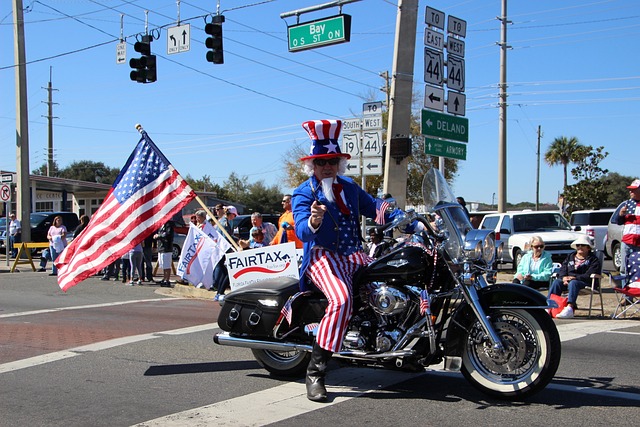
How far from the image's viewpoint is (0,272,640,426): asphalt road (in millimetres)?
5059

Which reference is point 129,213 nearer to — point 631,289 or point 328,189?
point 328,189

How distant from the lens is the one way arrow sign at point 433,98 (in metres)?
13.6

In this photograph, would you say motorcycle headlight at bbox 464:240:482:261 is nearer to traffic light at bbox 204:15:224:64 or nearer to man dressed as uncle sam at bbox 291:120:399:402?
man dressed as uncle sam at bbox 291:120:399:402

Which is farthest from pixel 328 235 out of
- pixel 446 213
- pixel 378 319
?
pixel 446 213

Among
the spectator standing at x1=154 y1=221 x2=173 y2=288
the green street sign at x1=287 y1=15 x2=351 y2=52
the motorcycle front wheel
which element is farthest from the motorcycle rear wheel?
the spectator standing at x1=154 y1=221 x2=173 y2=288

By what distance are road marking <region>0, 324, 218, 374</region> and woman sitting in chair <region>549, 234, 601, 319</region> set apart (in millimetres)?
5575

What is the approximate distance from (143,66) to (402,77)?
908 cm

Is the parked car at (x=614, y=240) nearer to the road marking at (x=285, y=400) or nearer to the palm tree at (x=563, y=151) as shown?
the road marking at (x=285, y=400)

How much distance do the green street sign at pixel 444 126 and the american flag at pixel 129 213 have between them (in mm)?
6523

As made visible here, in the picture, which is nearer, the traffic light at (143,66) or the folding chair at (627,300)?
the folding chair at (627,300)

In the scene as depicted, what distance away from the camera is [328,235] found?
565cm

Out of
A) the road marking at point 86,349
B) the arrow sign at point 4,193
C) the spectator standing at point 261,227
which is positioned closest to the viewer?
the road marking at point 86,349

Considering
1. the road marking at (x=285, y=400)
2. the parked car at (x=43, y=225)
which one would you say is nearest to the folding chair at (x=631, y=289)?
the road marking at (x=285, y=400)

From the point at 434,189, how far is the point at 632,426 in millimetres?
2243
